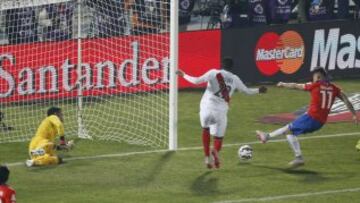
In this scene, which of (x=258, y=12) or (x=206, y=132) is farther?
(x=258, y=12)

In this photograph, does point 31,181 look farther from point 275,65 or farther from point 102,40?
point 275,65

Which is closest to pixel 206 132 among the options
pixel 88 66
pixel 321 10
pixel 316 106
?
pixel 316 106

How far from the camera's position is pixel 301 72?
3384 cm

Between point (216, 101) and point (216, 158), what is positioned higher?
point (216, 101)

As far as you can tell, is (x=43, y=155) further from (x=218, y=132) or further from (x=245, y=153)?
(x=245, y=153)

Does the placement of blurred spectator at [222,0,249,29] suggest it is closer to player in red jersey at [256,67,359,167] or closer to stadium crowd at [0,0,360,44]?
stadium crowd at [0,0,360,44]

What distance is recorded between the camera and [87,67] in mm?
27094

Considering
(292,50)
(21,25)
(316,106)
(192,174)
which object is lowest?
(192,174)

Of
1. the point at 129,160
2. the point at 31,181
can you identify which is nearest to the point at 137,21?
the point at 129,160

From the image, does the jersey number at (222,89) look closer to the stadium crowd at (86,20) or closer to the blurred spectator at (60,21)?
the stadium crowd at (86,20)

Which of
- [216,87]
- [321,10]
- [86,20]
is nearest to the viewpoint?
[216,87]

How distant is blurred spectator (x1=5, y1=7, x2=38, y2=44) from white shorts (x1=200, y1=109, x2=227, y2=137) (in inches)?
271

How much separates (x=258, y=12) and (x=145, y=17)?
32.5ft

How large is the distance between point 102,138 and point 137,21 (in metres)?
4.37
